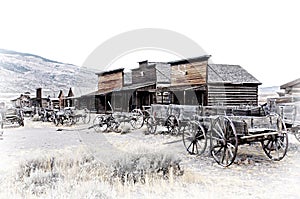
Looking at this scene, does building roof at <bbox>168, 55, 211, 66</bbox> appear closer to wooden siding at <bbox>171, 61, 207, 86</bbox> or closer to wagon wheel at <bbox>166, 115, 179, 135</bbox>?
wooden siding at <bbox>171, 61, 207, 86</bbox>

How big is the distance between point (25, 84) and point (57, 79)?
28.9 feet

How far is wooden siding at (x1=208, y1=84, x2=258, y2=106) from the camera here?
13391mm

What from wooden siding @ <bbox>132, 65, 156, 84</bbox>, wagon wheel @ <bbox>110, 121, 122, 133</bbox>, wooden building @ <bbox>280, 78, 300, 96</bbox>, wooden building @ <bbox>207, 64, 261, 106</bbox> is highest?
wooden siding @ <bbox>132, 65, 156, 84</bbox>

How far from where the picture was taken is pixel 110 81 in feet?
64.8

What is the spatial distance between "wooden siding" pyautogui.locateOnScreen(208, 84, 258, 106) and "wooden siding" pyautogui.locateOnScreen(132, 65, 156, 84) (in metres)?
4.21

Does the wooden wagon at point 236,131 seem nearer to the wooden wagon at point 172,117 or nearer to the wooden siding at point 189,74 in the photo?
the wooden wagon at point 172,117

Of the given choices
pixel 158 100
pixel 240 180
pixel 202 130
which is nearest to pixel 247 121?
pixel 202 130

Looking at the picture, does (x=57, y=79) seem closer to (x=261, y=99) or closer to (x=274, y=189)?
(x=261, y=99)

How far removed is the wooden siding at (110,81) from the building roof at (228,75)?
6.48m

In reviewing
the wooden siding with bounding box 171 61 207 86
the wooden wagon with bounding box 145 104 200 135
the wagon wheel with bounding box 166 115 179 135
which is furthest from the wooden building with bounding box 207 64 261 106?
the wagon wheel with bounding box 166 115 179 135

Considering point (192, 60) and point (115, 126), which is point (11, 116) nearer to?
point (115, 126)

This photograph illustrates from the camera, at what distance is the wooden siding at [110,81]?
18844 mm

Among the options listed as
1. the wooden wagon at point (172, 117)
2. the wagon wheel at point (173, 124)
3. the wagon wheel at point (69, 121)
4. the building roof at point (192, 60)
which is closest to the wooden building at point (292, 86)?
the wooden wagon at point (172, 117)

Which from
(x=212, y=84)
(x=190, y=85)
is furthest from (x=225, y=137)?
(x=190, y=85)
